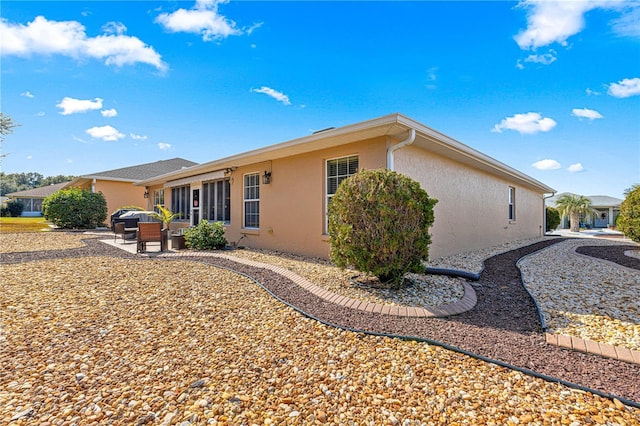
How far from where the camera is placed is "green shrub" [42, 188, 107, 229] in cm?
1666

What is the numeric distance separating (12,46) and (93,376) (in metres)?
8.85

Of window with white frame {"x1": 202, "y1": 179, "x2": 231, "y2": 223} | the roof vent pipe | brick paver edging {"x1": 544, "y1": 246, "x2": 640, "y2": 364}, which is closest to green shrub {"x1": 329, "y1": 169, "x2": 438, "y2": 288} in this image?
the roof vent pipe

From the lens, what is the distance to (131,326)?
3.25 metres

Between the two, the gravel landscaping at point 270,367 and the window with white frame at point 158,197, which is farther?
the window with white frame at point 158,197

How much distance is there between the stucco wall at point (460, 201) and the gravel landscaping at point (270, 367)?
3.69m

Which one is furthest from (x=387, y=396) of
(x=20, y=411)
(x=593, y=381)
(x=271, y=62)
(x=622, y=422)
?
(x=271, y=62)

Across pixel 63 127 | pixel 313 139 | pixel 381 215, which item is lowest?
pixel 381 215

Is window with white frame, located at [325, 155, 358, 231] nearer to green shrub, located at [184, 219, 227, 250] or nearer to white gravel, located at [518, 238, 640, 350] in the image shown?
green shrub, located at [184, 219, 227, 250]

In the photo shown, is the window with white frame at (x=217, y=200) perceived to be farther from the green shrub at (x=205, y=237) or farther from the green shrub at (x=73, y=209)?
the green shrub at (x=73, y=209)

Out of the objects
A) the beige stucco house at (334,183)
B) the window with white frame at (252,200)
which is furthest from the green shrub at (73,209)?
the window with white frame at (252,200)

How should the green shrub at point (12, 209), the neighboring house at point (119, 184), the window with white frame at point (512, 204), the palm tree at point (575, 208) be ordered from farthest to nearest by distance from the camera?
the green shrub at point (12, 209) < the palm tree at point (575, 208) < the neighboring house at point (119, 184) < the window with white frame at point (512, 204)

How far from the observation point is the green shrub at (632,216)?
852cm

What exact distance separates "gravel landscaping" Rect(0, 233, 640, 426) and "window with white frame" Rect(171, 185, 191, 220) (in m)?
9.66

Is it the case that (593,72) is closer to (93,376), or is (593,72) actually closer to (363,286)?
(363,286)
